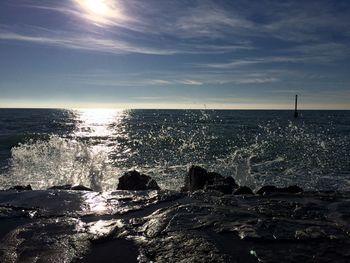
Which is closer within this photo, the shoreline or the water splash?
the shoreline

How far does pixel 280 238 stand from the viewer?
4.87 m

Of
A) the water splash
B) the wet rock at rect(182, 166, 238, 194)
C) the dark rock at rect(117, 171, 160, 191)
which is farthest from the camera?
the water splash

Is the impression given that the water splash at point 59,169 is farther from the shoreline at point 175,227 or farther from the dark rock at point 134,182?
the shoreline at point 175,227

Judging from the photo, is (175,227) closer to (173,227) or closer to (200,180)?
(173,227)

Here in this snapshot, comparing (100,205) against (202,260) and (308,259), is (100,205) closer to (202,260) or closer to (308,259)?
(202,260)

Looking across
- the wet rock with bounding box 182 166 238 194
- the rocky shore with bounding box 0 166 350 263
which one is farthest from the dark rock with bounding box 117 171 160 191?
the rocky shore with bounding box 0 166 350 263

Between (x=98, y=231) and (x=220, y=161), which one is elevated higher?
(x=98, y=231)

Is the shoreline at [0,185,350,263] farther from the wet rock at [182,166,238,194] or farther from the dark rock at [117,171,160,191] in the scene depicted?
the dark rock at [117,171,160,191]

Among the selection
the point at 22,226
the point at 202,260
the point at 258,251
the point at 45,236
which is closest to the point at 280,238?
the point at 258,251

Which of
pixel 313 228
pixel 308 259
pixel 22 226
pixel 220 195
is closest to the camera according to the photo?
pixel 308 259

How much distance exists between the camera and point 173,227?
17.5 feet

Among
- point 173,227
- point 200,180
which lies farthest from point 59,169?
point 173,227

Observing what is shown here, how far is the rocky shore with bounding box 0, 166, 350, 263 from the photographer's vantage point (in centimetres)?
448

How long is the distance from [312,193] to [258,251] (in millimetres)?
3305
